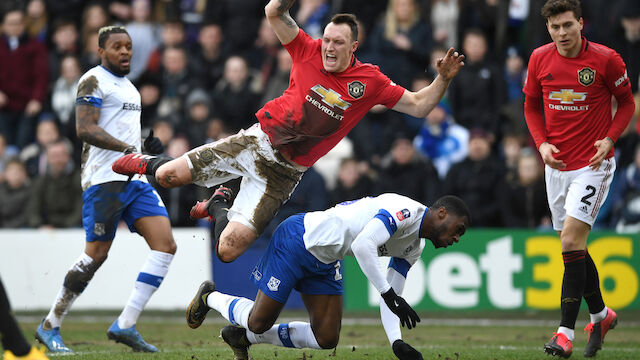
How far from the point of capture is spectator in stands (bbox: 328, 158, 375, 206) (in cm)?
1364

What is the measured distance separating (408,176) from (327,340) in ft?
20.9

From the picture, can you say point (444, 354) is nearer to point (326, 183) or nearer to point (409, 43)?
point (326, 183)

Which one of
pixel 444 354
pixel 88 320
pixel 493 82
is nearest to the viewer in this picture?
pixel 444 354

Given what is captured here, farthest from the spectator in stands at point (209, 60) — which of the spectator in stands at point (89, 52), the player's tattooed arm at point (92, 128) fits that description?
the player's tattooed arm at point (92, 128)

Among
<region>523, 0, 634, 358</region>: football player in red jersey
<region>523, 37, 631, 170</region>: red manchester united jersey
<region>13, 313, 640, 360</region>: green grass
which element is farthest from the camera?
<region>13, 313, 640, 360</region>: green grass

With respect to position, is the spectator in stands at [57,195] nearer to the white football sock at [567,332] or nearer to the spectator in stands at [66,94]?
the spectator in stands at [66,94]

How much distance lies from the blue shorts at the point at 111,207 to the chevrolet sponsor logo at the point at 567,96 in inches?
158

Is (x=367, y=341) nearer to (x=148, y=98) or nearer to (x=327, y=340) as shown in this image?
(x=327, y=340)

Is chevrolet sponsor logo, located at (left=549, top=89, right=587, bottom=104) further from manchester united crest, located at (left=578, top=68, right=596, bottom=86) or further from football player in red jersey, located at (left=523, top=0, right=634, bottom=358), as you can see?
manchester united crest, located at (left=578, top=68, right=596, bottom=86)

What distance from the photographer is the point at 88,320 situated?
12297mm

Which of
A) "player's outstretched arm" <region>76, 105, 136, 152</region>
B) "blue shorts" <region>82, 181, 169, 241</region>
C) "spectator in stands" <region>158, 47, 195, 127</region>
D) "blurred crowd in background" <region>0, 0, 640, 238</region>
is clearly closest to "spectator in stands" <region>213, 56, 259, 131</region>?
"blurred crowd in background" <region>0, 0, 640, 238</region>

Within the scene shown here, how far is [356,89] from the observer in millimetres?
8008

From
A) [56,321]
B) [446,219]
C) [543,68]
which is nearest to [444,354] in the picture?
[446,219]

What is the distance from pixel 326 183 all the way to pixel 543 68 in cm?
630
